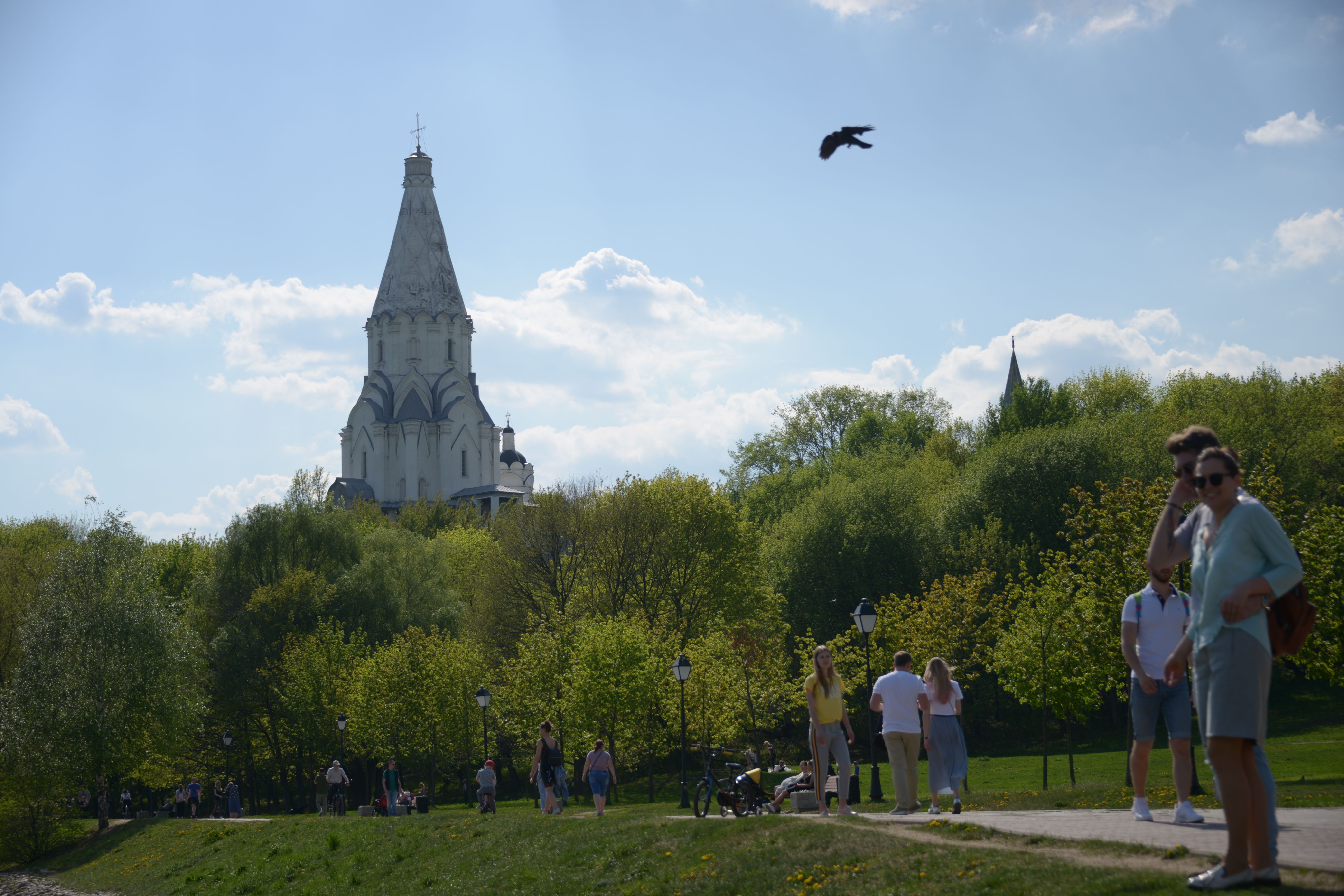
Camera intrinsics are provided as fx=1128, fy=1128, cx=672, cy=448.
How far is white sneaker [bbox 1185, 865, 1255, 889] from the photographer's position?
656cm

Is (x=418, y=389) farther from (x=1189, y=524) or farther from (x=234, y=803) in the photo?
(x=1189, y=524)

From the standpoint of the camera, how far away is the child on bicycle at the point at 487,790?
2583 cm

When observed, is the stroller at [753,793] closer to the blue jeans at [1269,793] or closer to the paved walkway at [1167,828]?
the paved walkway at [1167,828]

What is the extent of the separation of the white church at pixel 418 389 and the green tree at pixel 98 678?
57787mm

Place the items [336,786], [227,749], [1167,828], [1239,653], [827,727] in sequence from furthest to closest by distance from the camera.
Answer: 1. [227,749]
2. [336,786]
3. [827,727]
4. [1167,828]
5. [1239,653]

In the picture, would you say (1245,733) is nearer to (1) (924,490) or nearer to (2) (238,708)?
(2) (238,708)

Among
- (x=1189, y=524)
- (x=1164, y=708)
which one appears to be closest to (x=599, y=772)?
(x=1164, y=708)

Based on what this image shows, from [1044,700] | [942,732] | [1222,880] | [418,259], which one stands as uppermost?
[418,259]

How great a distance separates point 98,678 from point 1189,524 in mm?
39158

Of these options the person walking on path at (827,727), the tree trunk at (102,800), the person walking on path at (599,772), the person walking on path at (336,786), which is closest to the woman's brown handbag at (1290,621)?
the person walking on path at (827,727)

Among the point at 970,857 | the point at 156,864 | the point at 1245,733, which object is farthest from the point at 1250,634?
the point at 156,864

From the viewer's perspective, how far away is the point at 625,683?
35.0m

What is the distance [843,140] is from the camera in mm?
13102

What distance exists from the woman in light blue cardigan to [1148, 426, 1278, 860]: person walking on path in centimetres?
8
